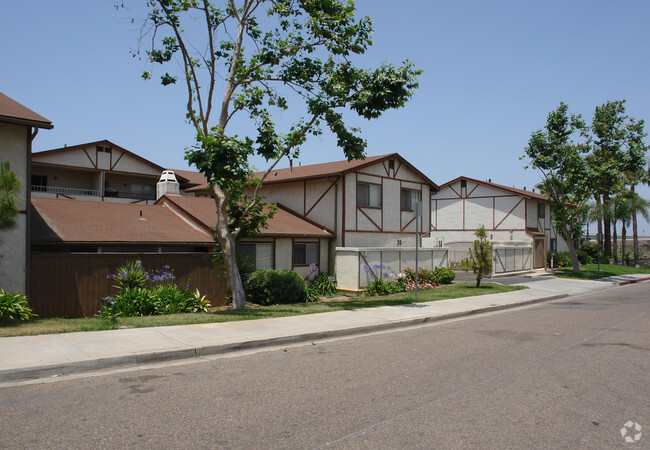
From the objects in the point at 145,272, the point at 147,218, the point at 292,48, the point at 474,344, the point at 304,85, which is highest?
the point at 292,48

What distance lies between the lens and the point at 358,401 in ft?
19.9

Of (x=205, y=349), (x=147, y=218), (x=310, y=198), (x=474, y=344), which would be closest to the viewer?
(x=205, y=349)

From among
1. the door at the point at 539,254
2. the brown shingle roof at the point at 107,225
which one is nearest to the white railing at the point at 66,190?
the brown shingle roof at the point at 107,225

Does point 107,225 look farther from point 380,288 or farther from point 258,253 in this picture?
point 380,288

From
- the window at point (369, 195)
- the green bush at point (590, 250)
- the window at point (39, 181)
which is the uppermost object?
the window at point (39, 181)

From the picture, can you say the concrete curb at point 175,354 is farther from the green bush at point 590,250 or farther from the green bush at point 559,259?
the green bush at point 590,250

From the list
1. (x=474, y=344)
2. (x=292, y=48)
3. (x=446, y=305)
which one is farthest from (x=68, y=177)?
(x=474, y=344)

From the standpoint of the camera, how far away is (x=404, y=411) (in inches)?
225

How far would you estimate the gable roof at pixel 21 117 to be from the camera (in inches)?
483

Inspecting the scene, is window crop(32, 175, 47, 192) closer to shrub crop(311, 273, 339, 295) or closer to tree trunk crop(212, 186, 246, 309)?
shrub crop(311, 273, 339, 295)

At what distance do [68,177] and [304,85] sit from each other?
26.3 m

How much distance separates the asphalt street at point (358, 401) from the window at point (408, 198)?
1704 cm

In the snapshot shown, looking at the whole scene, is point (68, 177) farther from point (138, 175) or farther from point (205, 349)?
point (205, 349)

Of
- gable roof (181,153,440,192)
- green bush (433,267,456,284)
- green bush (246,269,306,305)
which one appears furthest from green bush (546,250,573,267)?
green bush (246,269,306,305)
